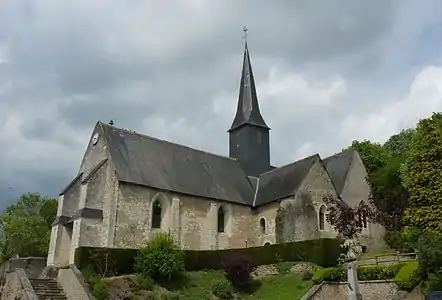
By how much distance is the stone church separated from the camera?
27844 mm

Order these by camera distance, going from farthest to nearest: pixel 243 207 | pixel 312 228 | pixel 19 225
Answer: pixel 19 225, pixel 243 207, pixel 312 228

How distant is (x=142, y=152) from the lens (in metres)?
31.2

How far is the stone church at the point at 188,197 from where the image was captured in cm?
2784

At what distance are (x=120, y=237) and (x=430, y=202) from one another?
650 inches

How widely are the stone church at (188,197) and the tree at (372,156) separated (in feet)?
21.9

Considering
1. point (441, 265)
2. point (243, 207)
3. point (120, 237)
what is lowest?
point (441, 265)

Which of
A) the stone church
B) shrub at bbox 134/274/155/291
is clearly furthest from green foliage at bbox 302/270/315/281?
shrub at bbox 134/274/155/291

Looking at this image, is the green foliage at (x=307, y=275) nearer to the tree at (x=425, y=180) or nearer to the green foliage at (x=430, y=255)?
the tree at (x=425, y=180)

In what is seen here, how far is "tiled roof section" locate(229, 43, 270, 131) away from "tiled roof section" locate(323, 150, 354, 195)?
5.92 meters

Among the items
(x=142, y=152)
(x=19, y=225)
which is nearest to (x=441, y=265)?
(x=142, y=152)

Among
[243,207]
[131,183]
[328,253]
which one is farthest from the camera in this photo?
[243,207]

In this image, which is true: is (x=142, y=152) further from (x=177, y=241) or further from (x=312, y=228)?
(x=312, y=228)

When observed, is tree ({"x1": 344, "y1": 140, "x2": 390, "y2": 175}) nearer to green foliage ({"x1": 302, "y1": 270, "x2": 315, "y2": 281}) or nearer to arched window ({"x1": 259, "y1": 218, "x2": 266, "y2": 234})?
arched window ({"x1": 259, "y1": 218, "x2": 266, "y2": 234})

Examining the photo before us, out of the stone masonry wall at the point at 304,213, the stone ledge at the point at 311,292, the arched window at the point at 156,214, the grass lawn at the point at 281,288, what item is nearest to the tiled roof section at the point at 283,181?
the stone masonry wall at the point at 304,213
